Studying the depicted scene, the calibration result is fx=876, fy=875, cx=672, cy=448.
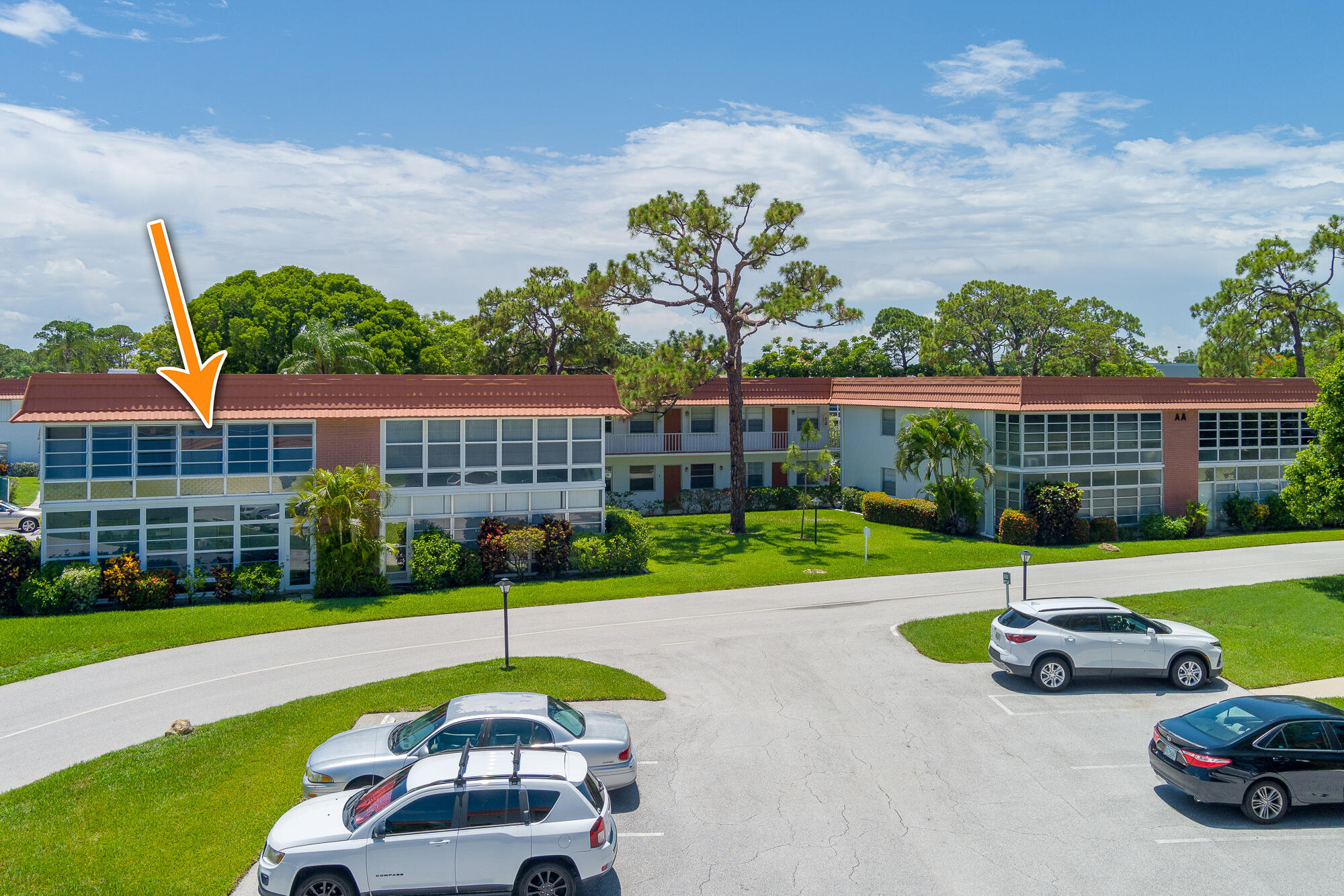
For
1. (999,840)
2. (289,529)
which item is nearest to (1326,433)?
(999,840)

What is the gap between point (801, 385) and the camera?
44.3 meters

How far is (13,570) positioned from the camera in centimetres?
2253

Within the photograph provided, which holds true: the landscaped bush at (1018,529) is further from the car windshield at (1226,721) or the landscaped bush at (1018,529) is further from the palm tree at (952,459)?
the car windshield at (1226,721)

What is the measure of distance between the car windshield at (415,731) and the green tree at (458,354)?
87.4 ft

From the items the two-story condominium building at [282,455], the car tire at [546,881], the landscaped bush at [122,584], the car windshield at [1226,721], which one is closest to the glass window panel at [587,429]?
the two-story condominium building at [282,455]

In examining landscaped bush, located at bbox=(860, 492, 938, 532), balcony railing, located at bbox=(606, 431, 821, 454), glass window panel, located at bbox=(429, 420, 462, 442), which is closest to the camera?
glass window panel, located at bbox=(429, 420, 462, 442)

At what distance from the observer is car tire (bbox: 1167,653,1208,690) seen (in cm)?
1583

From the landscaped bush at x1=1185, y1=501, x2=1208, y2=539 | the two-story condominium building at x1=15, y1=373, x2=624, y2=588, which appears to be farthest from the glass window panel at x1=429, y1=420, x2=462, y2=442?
the landscaped bush at x1=1185, y1=501, x2=1208, y2=539

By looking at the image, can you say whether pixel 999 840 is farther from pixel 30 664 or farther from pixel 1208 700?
pixel 30 664

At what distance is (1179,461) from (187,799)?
35922 mm

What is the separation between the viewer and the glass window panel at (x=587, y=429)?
27984mm

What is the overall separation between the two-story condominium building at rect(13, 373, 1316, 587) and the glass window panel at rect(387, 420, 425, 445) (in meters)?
0.04

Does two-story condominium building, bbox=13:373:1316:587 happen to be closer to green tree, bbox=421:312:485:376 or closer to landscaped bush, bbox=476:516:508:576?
landscaped bush, bbox=476:516:508:576

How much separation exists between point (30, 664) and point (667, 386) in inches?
836
